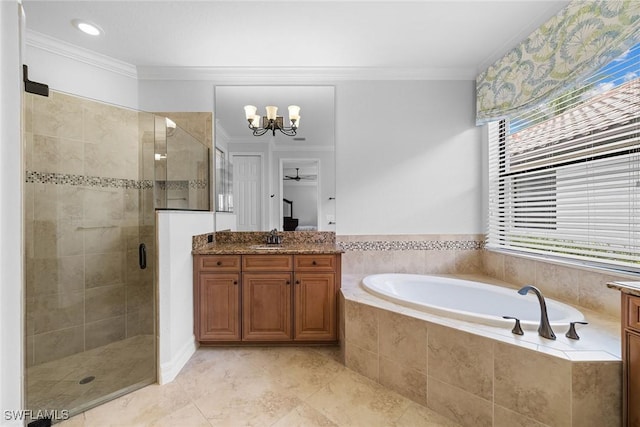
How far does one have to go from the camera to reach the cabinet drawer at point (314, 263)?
6.62 ft

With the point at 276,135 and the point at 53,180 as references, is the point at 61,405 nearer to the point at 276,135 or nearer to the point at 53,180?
the point at 53,180

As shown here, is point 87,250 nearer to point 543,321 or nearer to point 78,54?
point 78,54

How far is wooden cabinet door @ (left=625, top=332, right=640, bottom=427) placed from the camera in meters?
0.99

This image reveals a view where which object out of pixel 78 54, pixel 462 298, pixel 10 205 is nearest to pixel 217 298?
pixel 10 205

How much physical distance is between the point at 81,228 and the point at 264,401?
1853 millimetres

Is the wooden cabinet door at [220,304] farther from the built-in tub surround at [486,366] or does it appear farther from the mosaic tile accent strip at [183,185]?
the built-in tub surround at [486,366]

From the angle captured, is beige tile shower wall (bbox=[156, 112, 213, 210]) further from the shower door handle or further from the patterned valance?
the patterned valance

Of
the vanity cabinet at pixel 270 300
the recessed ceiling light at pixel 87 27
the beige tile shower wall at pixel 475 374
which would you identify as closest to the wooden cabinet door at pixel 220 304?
the vanity cabinet at pixel 270 300

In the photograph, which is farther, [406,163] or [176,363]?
[406,163]

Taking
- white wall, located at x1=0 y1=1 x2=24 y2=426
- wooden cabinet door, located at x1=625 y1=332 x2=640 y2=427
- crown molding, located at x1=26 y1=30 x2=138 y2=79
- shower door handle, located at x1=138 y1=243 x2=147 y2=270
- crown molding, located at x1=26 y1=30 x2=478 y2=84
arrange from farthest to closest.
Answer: crown molding, located at x1=26 y1=30 x2=478 y2=84, crown molding, located at x1=26 y1=30 x2=138 y2=79, shower door handle, located at x1=138 y1=243 x2=147 y2=270, wooden cabinet door, located at x1=625 y1=332 x2=640 y2=427, white wall, located at x1=0 y1=1 x2=24 y2=426

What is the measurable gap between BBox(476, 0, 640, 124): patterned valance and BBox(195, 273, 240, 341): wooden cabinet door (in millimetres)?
2661

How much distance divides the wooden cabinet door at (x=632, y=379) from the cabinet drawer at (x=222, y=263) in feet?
7.18

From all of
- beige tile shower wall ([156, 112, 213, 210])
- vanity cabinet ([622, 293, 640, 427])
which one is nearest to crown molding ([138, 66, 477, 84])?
beige tile shower wall ([156, 112, 213, 210])

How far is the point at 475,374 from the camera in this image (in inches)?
50.4
